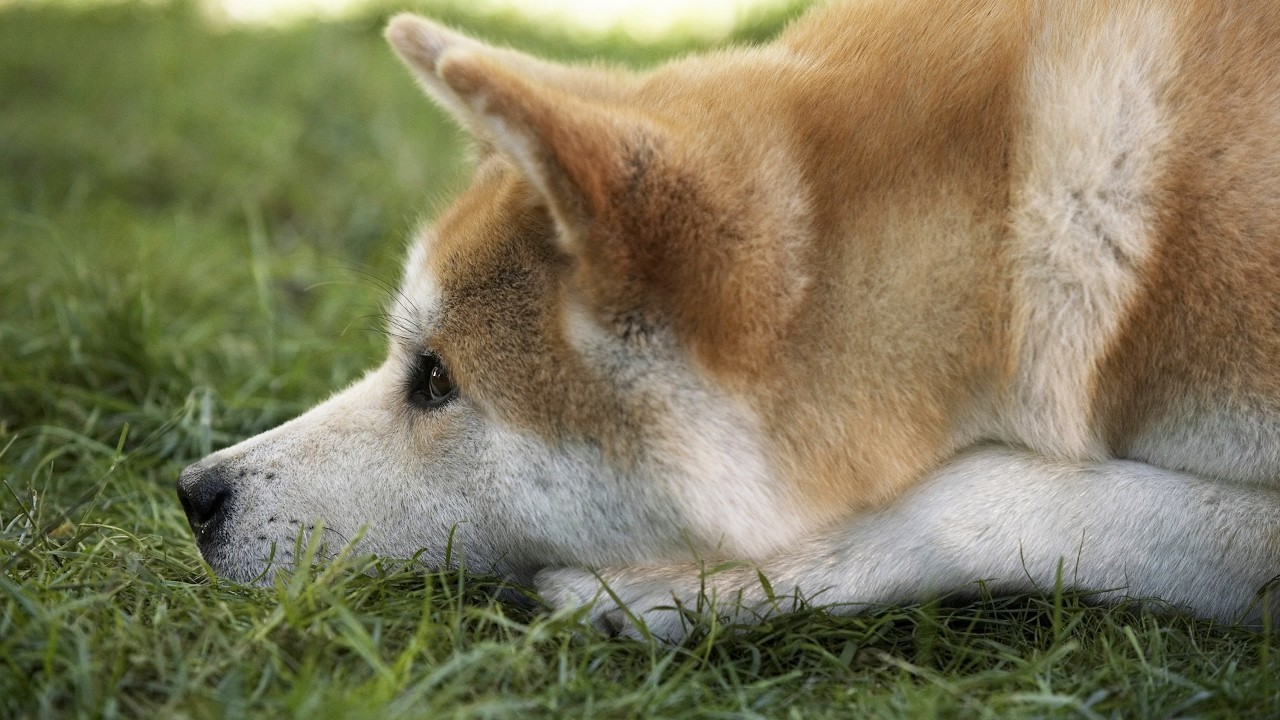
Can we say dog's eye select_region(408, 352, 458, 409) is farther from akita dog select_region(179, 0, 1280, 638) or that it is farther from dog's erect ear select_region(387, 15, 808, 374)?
dog's erect ear select_region(387, 15, 808, 374)

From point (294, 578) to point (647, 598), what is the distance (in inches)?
26.2

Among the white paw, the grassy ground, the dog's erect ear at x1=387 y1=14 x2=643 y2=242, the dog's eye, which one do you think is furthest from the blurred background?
the white paw

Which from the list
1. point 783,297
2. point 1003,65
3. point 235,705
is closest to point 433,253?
point 783,297

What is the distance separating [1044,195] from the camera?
7.00 ft

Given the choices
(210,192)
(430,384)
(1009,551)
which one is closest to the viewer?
(1009,551)

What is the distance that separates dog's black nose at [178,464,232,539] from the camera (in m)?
2.45

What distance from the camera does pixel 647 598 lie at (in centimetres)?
226

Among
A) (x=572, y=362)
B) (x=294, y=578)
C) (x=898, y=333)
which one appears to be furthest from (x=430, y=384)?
(x=898, y=333)

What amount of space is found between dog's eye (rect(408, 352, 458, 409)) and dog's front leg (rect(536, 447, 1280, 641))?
49 cm

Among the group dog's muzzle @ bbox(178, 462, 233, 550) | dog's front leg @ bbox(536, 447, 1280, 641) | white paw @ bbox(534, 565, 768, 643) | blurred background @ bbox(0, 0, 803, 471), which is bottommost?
blurred background @ bbox(0, 0, 803, 471)

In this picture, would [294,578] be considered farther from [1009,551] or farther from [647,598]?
[1009,551]

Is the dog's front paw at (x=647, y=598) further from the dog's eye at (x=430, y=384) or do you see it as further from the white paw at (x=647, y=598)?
the dog's eye at (x=430, y=384)

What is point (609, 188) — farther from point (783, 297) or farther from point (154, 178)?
point (154, 178)

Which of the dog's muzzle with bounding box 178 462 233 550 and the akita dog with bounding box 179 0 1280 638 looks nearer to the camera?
the akita dog with bounding box 179 0 1280 638
